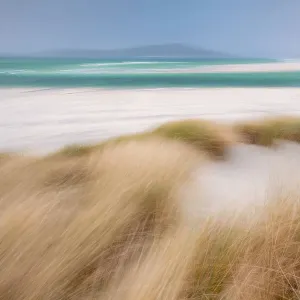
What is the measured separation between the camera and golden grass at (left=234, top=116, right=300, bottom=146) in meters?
2.00

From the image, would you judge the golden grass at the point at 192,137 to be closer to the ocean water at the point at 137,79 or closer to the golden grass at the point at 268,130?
the golden grass at the point at 268,130

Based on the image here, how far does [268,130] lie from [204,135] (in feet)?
1.29

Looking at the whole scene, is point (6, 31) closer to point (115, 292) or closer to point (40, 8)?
point (40, 8)

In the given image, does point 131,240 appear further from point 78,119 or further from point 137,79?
point 137,79

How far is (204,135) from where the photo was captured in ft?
6.41

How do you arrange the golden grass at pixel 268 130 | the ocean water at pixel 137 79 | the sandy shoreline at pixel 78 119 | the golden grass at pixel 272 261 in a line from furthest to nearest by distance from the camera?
1. the ocean water at pixel 137 79
2. the sandy shoreline at pixel 78 119
3. the golden grass at pixel 268 130
4. the golden grass at pixel 272 261

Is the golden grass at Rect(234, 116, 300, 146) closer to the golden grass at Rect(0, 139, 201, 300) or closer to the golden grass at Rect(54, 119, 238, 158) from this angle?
the golden grass at Rect(54, 119, 238, 158)

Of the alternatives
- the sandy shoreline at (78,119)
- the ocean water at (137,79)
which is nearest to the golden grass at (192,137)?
the sandy shoreline at (78,119)

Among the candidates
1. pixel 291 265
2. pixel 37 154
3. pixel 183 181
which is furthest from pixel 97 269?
pixel 37 154

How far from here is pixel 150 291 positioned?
792 mm

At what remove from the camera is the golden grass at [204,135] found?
1.80 meters

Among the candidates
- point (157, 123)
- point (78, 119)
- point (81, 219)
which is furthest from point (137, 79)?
point (81, 219)

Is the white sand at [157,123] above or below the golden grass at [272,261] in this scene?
below

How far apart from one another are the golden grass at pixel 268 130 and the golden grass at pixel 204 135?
9 cm
